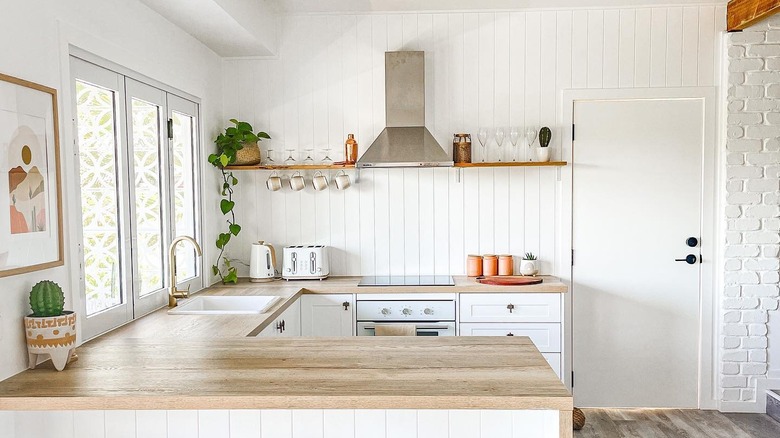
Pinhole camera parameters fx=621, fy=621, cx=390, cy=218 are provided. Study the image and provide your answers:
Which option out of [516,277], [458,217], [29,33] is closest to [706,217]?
[516,277]

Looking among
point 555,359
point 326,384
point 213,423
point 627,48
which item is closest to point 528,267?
point 555,359

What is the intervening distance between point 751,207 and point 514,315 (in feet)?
5.34

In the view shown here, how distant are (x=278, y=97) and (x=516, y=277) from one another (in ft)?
6.29

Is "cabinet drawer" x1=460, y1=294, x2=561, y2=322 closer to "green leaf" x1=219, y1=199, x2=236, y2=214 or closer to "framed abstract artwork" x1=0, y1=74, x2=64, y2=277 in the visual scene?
"green leaf" x1=219, y1=199, x2=236, y2=214

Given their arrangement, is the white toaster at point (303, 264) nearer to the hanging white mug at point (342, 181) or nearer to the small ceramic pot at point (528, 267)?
the hanging white mug at point (342, 181)

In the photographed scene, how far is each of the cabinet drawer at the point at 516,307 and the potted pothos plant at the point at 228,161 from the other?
57.6 inches

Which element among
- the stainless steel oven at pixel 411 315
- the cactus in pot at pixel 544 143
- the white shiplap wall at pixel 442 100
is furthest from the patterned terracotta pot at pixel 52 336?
the cactus in pot at pixel 544 143

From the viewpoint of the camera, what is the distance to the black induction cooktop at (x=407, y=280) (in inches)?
145

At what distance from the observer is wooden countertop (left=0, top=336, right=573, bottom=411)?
5.52 feet

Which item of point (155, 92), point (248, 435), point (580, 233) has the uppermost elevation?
point (155, 92)

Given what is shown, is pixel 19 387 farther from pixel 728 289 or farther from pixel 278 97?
pixel 728 289

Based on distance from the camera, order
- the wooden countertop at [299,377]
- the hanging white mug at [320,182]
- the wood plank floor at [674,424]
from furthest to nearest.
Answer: the hanging white mug at [320,182] → the wood plank floor at [674,424] → the wooden countertop at [299,377]

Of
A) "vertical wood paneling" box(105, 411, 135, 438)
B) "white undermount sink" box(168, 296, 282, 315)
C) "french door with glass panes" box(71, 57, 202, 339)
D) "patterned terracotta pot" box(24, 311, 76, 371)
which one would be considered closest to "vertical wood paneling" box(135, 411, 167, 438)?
"vertical wood paneling" box(105, 411, 135, 438)

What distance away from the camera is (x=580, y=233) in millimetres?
3971
